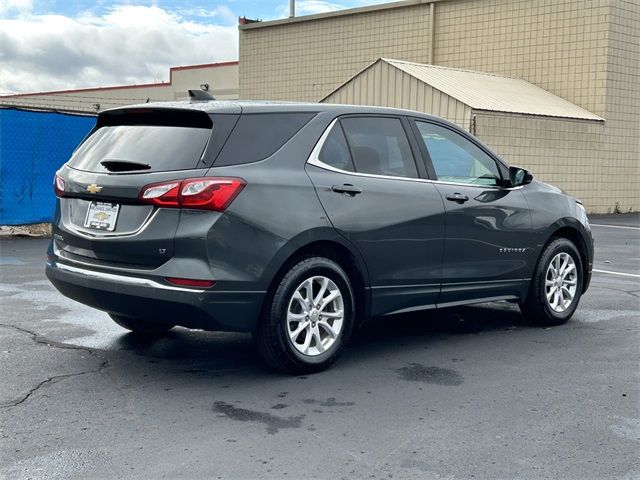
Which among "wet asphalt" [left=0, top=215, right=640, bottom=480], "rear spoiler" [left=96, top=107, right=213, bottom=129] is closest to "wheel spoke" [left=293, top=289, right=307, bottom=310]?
"wet asphalt" [left=0, top=215, right=640, bottom=480]

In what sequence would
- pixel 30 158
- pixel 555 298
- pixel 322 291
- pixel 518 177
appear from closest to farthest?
pixel 322 291, pixel 518 177, pixel 555 298, pixel 30 158

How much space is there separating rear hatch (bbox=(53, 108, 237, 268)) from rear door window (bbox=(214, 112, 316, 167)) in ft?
0.21

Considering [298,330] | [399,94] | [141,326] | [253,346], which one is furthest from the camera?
[399,94]

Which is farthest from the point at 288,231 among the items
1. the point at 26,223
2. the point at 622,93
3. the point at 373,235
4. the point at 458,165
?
the point at 622,93

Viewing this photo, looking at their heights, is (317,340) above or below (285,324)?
below

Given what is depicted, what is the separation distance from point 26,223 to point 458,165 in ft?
30.1

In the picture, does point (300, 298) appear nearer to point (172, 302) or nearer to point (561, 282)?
point (172, 302)

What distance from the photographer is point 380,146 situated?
5961 millimetres

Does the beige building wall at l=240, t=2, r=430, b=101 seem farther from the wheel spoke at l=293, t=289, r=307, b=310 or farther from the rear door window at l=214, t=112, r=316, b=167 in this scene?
the wheel spoke at l=293, t=289, r=307, b=310

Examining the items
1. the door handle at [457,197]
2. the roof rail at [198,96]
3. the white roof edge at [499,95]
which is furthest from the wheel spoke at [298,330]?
the white roof edge at [499,95]

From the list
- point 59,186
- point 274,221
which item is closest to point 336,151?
point 274,221

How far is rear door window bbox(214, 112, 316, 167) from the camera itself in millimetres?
5105

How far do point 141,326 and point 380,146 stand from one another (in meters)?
2.30

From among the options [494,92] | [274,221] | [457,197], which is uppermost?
[494,92]
